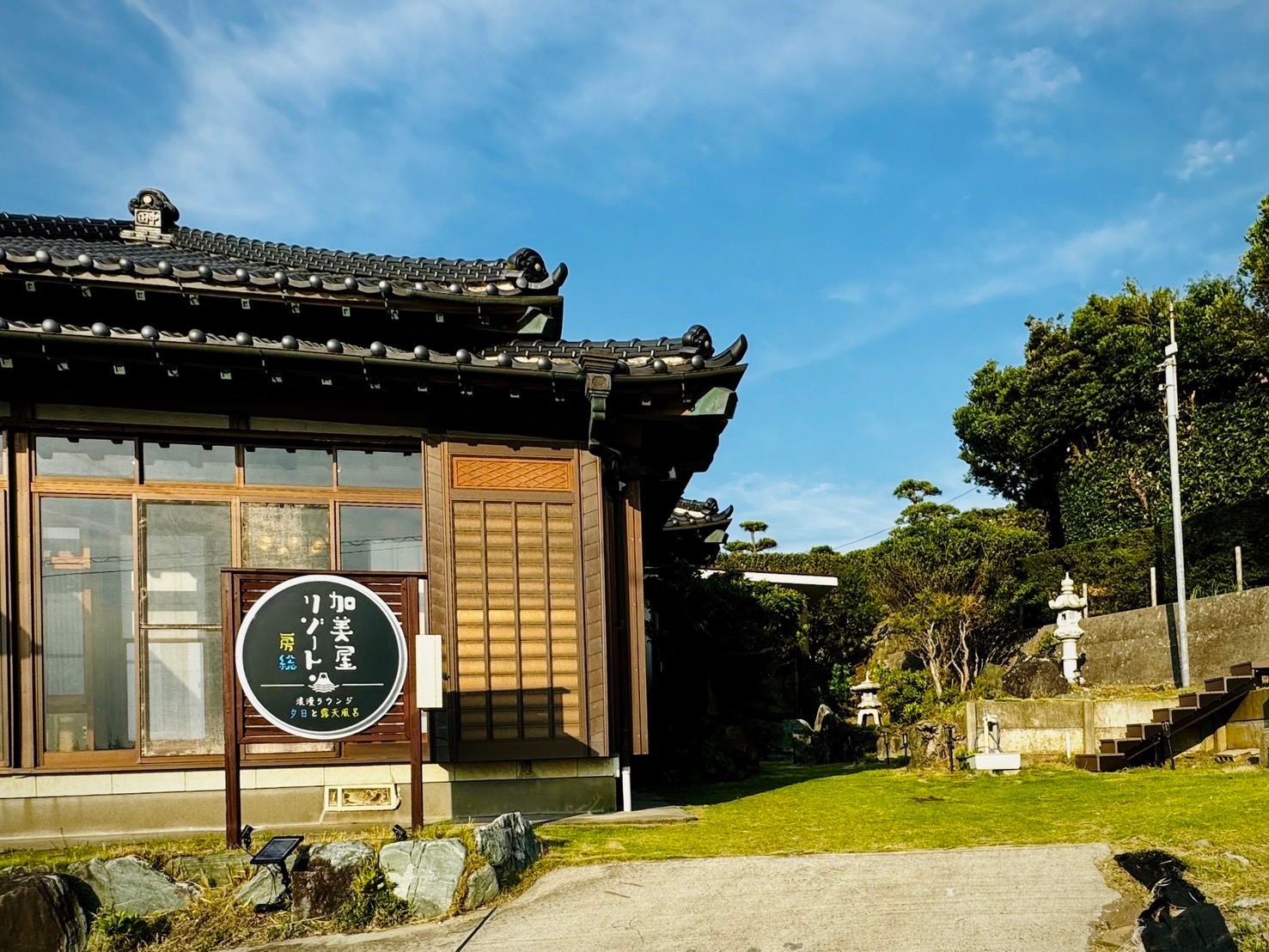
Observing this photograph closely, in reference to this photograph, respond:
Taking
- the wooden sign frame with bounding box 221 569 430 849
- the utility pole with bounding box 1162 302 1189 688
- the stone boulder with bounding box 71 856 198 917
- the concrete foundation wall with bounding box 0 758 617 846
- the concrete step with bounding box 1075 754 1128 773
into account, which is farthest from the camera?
the utility pole with bounding box 1162 302 1189 688

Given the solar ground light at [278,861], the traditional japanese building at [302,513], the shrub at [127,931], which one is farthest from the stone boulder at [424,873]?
the traditional japanese building at [302,513]

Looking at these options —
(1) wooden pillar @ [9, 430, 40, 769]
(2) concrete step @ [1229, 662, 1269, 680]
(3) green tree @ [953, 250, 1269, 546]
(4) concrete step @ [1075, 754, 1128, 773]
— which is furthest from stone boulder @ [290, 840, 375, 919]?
(3) green tree @ [953, 250, 1269, 546]

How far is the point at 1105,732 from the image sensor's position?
44.3ft

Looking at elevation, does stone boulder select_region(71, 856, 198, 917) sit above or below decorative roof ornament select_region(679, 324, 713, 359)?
below

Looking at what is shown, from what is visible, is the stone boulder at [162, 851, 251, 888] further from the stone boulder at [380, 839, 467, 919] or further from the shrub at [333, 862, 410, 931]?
the stone boulder at [380, 839, 467, 919]

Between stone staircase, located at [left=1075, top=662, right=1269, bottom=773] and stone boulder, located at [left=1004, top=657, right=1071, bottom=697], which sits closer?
stone staircase, located at [left=1075, top=662, right=1269, bottom=773]

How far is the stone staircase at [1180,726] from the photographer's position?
41.4 feet

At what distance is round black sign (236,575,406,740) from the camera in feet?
24.8

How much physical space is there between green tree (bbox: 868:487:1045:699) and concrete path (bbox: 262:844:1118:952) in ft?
43.6

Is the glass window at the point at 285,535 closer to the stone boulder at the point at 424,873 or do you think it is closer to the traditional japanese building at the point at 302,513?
the traditional japanese building at the point at 302,513

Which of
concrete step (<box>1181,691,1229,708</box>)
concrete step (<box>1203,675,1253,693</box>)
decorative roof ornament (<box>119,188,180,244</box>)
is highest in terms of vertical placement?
decorative roof ornament (<box>119,188,180,244</box>)

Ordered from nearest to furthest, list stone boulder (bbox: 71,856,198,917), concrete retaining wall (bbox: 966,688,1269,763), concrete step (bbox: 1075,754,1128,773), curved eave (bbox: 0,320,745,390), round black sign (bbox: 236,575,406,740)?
1. stone boulder (bbox: 71,856,198,917)
2. round black sign (bbox: 236,575,406,740)
3. curved eave (bbox: 0,320,745,390)
4. concrete step (bbox: 1075,754,1128,773)
5. concrete retaining wall (bbox: 966,688,1269,763)

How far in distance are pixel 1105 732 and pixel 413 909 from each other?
31.5ft

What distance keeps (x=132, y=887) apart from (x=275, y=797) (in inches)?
98.1
